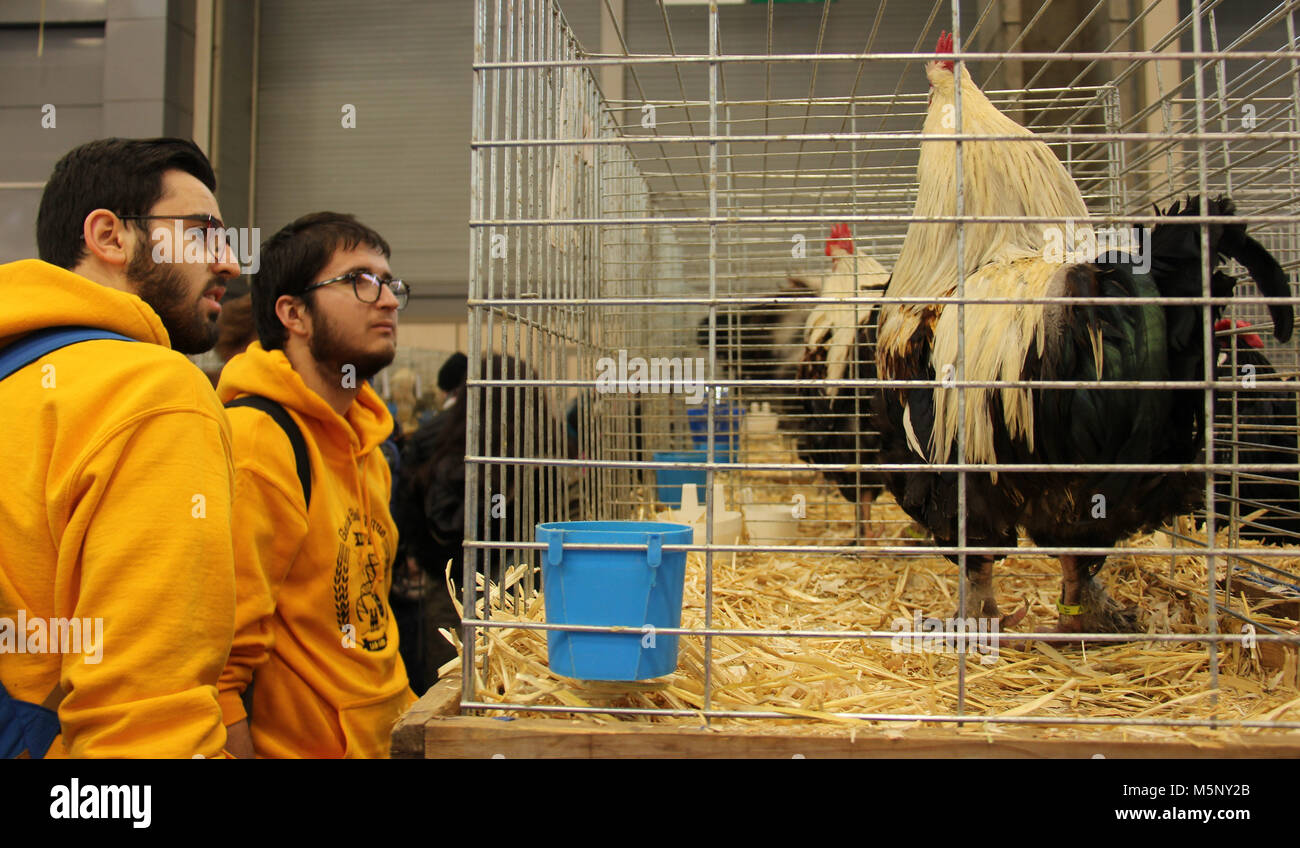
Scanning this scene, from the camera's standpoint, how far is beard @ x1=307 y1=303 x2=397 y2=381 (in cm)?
175

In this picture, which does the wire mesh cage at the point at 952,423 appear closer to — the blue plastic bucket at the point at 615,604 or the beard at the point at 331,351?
the blue plastic bucket at the point at 615,604

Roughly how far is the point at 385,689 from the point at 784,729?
0.93 meters

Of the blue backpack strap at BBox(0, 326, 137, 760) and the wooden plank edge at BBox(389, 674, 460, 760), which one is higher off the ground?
the blue backpack strap at BBox(0, 326, 137, 760)

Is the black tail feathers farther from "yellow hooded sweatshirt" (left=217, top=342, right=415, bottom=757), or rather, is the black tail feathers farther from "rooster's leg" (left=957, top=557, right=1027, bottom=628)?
"yellow hooded sweatshirt" (left=217, top=342, right=415, bottom=757)

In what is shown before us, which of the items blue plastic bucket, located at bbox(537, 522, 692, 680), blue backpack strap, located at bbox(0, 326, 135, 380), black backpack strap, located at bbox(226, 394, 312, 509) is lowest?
blue plastic bucket, located at bbox(537, 522, 692, 680)

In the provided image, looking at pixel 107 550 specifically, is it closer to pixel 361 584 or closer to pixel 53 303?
pixel 53 303

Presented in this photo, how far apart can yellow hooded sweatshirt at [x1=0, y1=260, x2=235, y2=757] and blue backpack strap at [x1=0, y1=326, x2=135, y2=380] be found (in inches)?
0.4

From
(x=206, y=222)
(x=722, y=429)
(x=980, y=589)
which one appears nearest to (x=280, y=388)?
(x=206, y=222)

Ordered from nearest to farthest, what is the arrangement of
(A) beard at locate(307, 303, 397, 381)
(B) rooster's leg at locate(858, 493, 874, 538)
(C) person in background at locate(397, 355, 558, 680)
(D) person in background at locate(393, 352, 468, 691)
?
1. (A) beard at locate(307, 303, 397, 381)
2. (C) person in background at locate(397, 355, 558, 680)
3. (D) person in background at locate(393, 352, 468, 691)
4. (B) rooster's leg at locate(858, 493, 874, 538)

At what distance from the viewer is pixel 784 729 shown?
1163 millimetres

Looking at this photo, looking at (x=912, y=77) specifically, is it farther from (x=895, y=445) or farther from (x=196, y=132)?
(x=196, y=132)

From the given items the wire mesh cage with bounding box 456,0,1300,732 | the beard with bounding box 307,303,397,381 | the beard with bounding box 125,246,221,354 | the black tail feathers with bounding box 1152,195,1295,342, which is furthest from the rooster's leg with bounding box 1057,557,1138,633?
the beard with bounding box 125,246,221,354

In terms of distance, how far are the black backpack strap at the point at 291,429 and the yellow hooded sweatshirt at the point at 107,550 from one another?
1.51ft

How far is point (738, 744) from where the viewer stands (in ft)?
3.70
